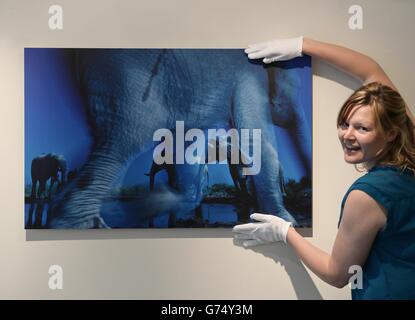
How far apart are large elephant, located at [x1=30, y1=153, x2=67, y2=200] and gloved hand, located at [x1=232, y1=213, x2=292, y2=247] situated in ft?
2.10

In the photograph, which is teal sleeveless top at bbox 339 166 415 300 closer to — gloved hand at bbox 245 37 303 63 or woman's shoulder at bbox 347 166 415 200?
woman's shoulder at bbox 347 166 415 200

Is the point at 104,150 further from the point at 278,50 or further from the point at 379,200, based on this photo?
the point at 379,200

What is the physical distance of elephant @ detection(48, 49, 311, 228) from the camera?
1.36 m

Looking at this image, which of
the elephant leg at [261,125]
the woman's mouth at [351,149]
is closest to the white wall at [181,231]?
the elephant leg at [261,125]

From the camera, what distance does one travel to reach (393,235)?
0.96m

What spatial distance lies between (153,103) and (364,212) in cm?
77

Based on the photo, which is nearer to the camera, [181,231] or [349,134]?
[349,134]

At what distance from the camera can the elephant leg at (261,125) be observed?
137 centimetres

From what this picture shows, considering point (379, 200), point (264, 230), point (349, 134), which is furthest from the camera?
Answer: point (264, 230)

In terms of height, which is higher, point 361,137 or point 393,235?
point 361,137

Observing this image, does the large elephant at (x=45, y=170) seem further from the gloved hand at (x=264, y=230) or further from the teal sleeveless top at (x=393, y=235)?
the teal sleeveless top at (x=393, y=235)

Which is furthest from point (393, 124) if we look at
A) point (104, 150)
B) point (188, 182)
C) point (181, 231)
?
point (104, 150)

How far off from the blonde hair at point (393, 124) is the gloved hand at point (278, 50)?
0.41 metres

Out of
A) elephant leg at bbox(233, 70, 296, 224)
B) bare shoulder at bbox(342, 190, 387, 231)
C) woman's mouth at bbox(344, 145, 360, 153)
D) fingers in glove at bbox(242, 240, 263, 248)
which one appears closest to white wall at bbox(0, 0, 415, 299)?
fingers in glove at bbox(242, 240, 263, 248)
